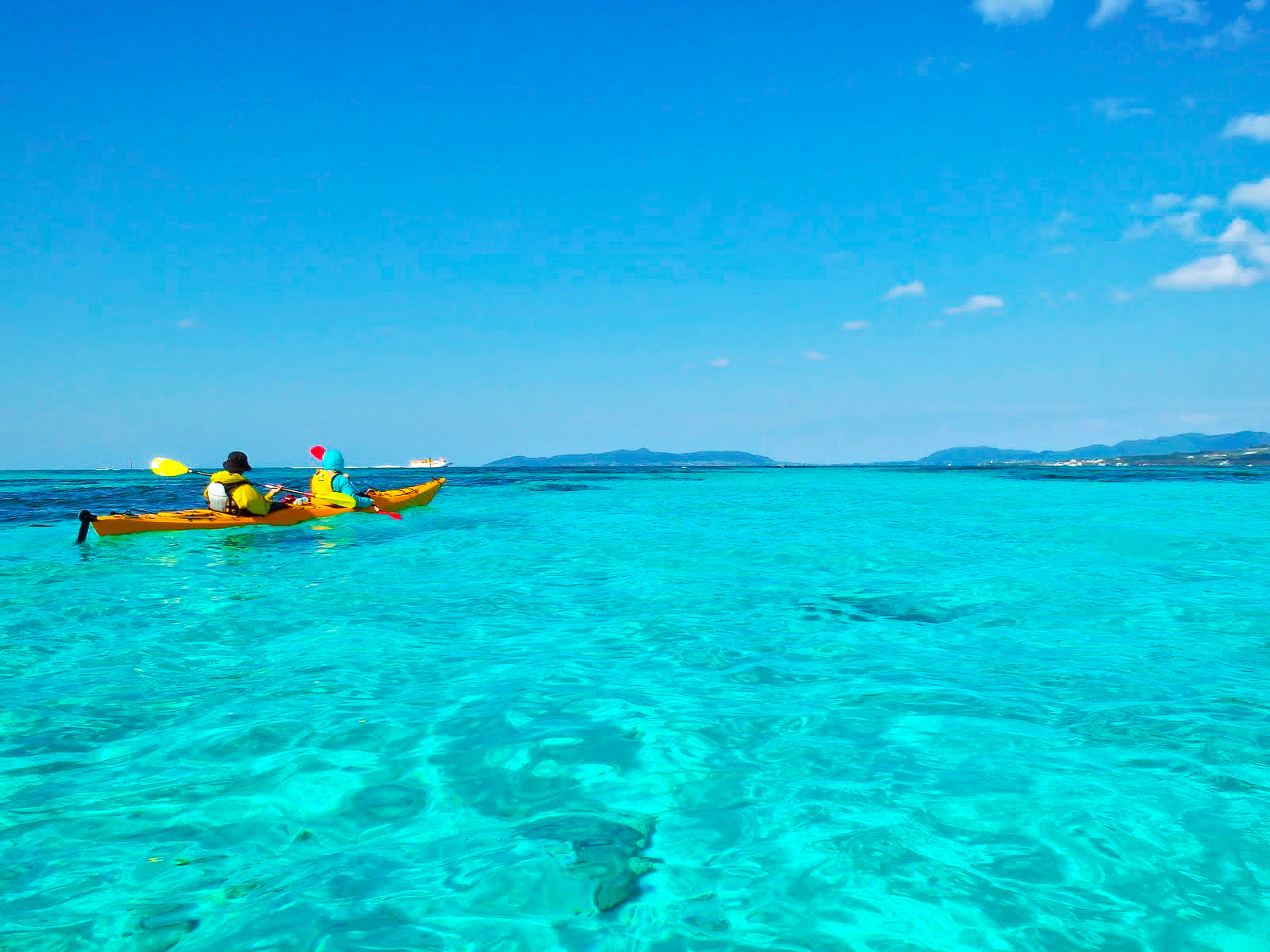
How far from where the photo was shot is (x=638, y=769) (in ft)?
17.8

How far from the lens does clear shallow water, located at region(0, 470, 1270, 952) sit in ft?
12.0

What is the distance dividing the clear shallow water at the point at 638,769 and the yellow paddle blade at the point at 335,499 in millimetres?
10775

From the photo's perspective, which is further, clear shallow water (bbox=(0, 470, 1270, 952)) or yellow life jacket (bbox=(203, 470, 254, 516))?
yellow life jacket (bbox=(203, 470, 254, 516))

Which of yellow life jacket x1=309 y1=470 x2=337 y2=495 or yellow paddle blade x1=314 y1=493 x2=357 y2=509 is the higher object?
yellow life jacket x1=309 y1=470 x2=337 y2=495

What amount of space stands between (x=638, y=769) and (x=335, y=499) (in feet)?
70.7

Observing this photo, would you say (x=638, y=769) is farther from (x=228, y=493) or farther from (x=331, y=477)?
(x=331, y=477)

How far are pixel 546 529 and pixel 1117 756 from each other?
67.4ft

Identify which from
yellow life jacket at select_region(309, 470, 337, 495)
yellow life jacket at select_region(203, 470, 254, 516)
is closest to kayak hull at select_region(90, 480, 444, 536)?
yellow life jacket at select_region(203, 470, 254, 516)

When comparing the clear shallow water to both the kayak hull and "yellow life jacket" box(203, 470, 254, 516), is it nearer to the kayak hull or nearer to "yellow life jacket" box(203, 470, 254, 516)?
the kayak hull

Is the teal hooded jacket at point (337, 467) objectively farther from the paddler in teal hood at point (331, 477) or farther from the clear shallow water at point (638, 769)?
the clear shallow water at point (638, 769)

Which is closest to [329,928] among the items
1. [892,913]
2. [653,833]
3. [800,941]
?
[653,833]

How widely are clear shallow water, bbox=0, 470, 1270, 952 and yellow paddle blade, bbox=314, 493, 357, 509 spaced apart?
10.8m

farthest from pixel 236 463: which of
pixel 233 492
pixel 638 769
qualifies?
pixel 638 769

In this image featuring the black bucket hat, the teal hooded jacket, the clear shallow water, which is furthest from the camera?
the teal hooded jacket
